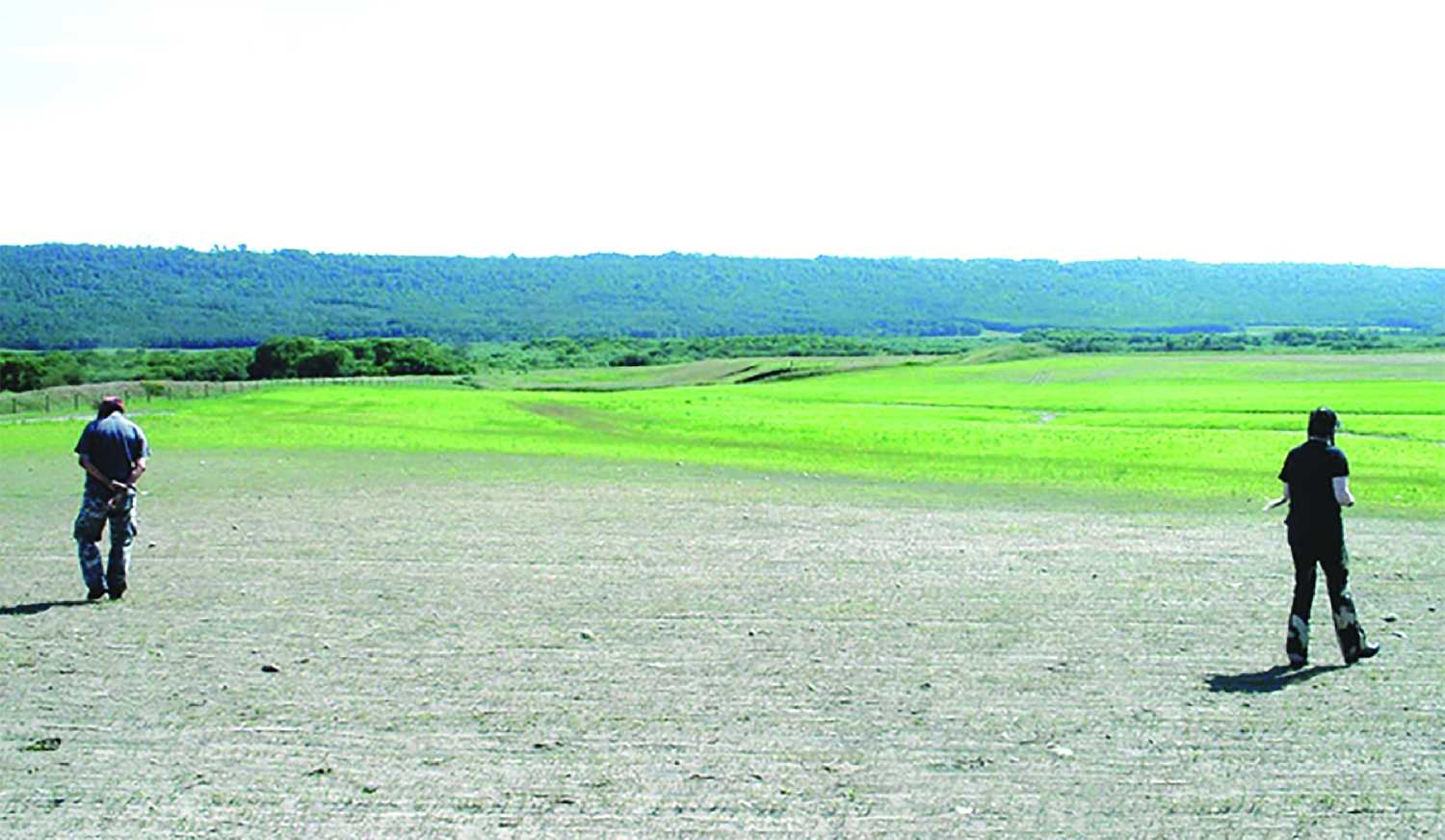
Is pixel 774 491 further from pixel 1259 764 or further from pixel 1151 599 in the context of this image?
pixel 1259 764

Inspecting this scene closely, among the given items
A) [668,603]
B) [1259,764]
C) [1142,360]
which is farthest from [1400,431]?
[1142,360]

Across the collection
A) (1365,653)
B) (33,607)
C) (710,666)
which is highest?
(1365,653)

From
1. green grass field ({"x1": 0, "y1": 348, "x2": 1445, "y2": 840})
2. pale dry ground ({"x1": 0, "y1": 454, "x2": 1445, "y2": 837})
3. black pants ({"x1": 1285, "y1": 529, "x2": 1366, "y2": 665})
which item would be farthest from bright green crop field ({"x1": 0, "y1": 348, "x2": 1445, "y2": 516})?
black pants ({"x1": 1285, "y1": 529, "x2": 1366, "y2": 665})

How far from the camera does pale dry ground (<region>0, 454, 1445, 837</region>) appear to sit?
25.1 ft

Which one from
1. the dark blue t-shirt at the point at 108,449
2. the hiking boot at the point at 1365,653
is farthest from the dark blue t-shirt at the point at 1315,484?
the dark blue t-shirt at the point at 108,449

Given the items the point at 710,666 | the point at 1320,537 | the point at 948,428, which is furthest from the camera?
the point at 948,428

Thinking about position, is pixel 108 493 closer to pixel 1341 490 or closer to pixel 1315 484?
pixel 1315 484

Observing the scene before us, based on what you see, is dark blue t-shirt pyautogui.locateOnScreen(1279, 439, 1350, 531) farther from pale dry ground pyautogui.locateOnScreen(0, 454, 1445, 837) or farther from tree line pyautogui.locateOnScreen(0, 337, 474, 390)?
tree line pyautogui.locateOnScreen(0, 337, 474, 390)

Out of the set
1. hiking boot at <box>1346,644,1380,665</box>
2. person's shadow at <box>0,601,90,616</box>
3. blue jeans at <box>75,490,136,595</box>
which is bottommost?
person's shadow at <box>0,601,90,616</box>

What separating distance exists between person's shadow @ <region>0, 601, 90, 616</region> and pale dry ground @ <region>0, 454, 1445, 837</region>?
0.17ft

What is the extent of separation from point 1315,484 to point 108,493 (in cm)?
982

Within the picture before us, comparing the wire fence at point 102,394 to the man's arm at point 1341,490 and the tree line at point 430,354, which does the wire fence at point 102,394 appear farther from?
the man's arm at point 1341,490

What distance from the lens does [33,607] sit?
13.3 metres

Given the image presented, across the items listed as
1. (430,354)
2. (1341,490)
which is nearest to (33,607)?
(1341,490)
